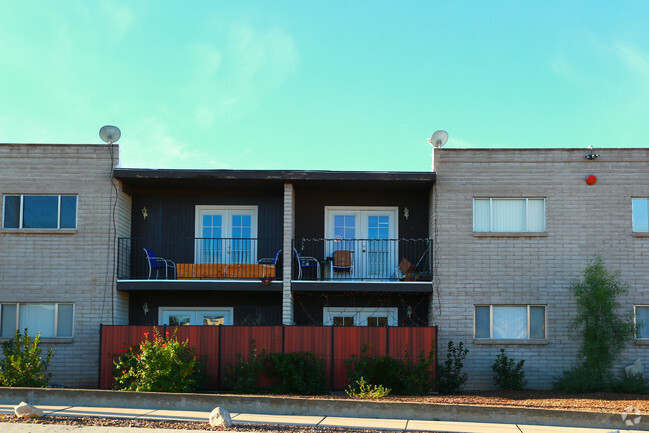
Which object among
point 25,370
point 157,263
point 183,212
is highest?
point 183,212

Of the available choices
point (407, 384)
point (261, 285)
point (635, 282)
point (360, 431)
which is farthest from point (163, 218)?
point (635, 282)

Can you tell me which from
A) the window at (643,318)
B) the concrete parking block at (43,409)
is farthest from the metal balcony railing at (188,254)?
the window at (643,318)

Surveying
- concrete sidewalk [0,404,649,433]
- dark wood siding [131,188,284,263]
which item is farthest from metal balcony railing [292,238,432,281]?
concrete sidewalk [0,404,649,433]

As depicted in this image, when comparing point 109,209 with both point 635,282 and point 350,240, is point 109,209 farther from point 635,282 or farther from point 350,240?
point 635,282

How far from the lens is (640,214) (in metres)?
19.0

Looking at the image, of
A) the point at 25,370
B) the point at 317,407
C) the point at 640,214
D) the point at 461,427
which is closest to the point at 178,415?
the point at 317,407

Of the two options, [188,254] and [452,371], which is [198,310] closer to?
[188,254]

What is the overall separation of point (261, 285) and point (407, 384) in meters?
4.51

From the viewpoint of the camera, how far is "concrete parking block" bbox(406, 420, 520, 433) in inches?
462

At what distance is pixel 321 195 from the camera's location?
20.5 m

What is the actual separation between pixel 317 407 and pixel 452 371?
583 centimetres

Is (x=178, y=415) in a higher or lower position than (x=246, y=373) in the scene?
lower

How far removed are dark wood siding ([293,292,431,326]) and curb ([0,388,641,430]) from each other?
6.79 meters

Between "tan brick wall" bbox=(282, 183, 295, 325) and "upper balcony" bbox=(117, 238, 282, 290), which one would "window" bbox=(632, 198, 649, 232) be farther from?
"upper balcony" bbox=(117, 238, 282, 290)
